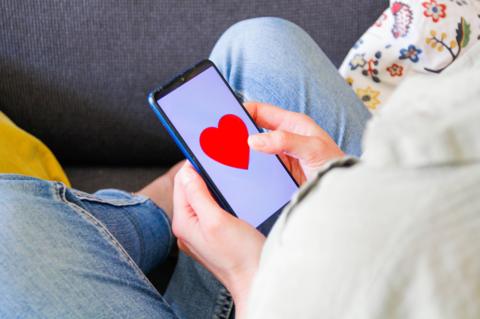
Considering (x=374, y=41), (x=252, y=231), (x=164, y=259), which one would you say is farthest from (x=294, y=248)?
(x=374, y=41)

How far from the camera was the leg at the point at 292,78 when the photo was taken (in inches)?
27.2

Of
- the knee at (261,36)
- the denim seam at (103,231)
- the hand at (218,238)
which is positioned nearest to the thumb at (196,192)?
the hand at (218,238)

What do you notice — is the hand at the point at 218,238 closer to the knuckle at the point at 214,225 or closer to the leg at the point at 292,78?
the knuckle at the point at 214,225

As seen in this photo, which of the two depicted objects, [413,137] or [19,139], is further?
[19,139]

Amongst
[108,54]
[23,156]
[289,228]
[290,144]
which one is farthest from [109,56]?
[289,228]

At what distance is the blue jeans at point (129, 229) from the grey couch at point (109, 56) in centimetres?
14

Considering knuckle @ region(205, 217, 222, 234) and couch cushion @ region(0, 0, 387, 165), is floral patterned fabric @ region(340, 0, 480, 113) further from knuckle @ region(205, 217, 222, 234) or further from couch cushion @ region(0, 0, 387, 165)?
knuckle @ region(205, 217, 222, 234)

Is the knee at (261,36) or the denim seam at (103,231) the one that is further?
the knee at (261,36)

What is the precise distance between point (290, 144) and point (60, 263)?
27 centimetres

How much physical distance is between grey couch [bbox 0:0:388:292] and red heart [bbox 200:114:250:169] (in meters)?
0.30

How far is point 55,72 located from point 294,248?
72cm

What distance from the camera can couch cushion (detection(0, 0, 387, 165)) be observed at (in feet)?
2.84

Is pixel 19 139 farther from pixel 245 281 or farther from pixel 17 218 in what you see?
pixel 245 281

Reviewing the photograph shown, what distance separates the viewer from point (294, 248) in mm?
268
